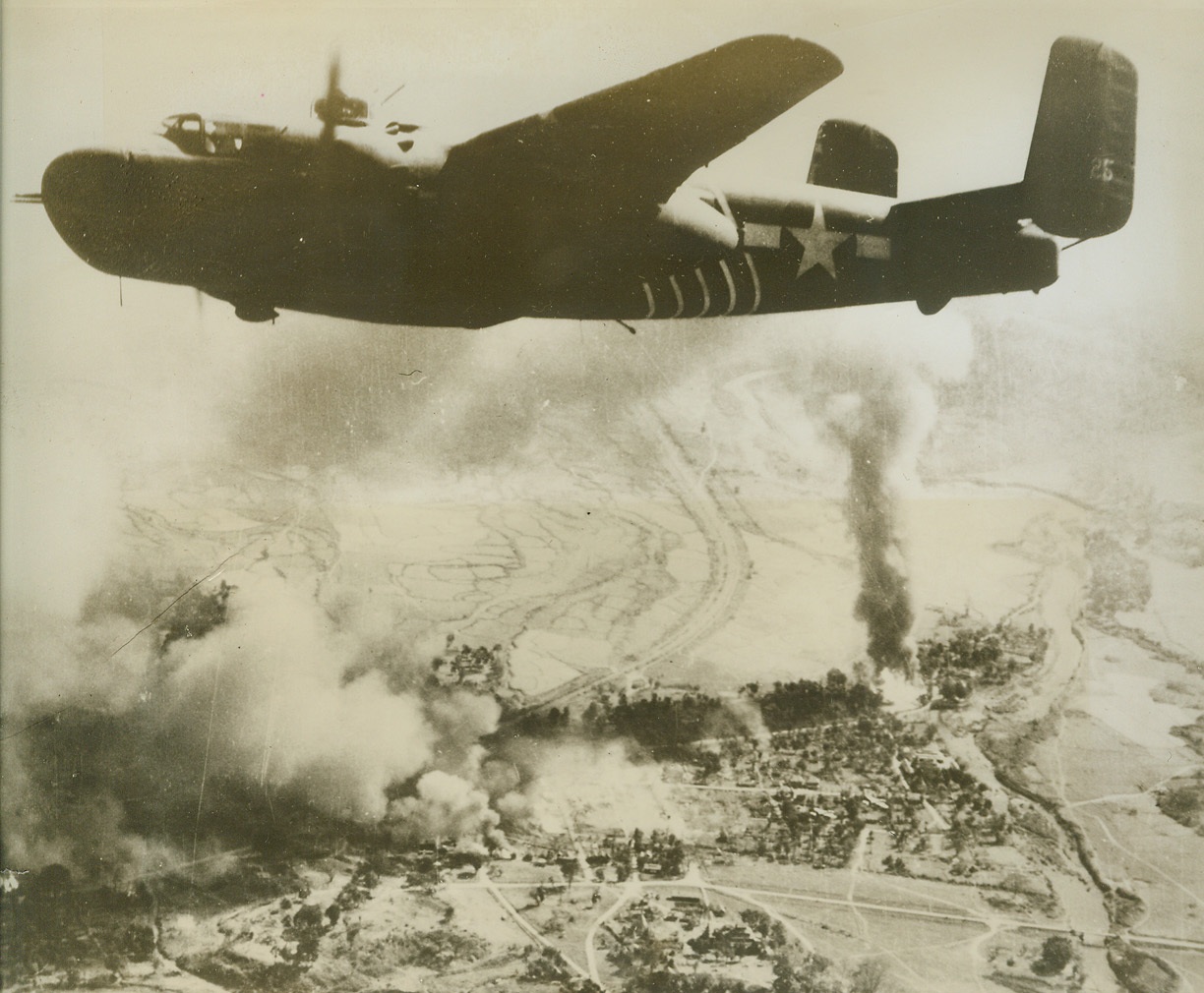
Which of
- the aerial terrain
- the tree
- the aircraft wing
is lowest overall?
the tree

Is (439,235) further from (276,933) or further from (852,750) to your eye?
(276,933)

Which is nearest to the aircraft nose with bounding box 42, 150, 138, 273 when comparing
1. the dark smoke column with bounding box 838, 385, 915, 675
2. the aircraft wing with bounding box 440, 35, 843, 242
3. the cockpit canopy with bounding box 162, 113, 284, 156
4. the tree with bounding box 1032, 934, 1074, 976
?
the cockpit canopy with bounding box 162, 113, 284, 156

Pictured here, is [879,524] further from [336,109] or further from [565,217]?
[336,109]

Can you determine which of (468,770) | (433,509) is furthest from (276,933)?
(433,509)

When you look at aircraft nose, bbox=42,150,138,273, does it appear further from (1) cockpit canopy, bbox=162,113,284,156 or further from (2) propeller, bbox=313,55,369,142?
(2) propeller, bbox=313,55,369,142

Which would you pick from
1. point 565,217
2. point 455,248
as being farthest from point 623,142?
point 455,248
